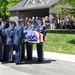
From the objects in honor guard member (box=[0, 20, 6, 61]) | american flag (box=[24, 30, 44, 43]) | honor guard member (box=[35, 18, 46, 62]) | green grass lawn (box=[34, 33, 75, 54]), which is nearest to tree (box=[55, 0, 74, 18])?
green grass lawn (box=[34, 33, 75, 54])

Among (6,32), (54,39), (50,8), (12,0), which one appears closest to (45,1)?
(50,8)

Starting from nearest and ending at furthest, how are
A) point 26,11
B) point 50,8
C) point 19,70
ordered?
point 19,70 < point 50,8 < point 26,11

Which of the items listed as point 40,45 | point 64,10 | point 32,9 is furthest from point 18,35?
point 32,9

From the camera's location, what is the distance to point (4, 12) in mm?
58500

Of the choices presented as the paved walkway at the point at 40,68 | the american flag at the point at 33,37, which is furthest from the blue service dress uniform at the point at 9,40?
the american flag at the point at 33,37

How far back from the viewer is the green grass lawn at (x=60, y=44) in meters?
19.3

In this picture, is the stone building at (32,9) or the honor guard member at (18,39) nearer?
the honor guard member at (18,39)

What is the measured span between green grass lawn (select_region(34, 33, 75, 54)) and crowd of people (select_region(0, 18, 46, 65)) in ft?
13.8

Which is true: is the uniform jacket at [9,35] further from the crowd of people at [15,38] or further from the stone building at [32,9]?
the stone building at [32,9]

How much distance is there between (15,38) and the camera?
45.8 feet

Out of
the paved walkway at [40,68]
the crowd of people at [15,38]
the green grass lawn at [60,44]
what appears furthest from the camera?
the green grass lawn at [60,44]

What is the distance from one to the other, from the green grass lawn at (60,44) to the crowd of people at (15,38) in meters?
4.20

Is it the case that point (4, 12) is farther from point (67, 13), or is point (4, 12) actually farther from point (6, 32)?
point (6, 32)

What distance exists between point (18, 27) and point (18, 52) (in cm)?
107
